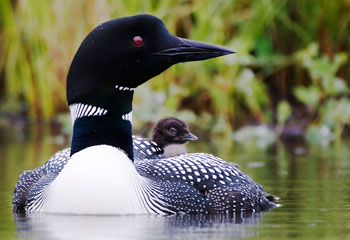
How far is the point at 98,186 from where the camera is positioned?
5.52m

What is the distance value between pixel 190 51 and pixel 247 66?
324 inches

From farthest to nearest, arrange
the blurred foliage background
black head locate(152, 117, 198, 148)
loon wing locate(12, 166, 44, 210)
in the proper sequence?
the blurred foliage background → black head locate(152, 117, 198, 148) → loon wing locate(12, 166, 44, 210)

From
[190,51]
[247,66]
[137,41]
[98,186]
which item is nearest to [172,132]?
[190,51]

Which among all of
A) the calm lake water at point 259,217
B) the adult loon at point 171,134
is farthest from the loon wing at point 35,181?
the adult loon at point 171,134

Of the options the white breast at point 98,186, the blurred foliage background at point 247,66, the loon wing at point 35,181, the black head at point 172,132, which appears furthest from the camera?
the blurred foliage background at point 247,66

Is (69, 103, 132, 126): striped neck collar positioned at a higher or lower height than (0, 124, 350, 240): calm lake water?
higher

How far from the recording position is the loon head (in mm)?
5789

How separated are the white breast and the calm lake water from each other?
6cm

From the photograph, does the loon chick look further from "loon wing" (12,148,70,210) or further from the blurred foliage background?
the blurred foliage background

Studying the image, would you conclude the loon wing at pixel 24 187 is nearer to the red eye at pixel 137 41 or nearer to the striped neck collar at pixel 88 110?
the striped neck collar at pixel 88 110

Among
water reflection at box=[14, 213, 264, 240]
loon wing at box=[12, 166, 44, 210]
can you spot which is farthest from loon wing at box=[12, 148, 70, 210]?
water reflection at box=[14, 213, 264, 240]

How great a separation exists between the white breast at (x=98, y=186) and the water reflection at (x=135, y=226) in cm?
6

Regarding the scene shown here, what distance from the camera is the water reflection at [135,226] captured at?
193 inches

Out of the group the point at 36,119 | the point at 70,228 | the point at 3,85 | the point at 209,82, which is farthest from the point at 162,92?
the point at 70,228
